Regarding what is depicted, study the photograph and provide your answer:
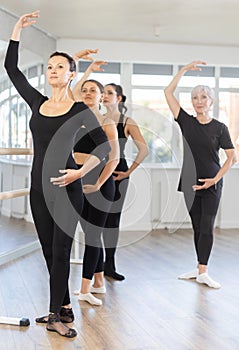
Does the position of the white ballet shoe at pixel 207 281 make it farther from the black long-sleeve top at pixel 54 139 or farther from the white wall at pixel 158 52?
the white wall at pixel 158 52

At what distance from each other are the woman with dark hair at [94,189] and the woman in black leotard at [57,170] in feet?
1.37

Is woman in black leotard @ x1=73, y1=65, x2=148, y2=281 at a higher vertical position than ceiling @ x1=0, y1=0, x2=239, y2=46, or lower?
lower

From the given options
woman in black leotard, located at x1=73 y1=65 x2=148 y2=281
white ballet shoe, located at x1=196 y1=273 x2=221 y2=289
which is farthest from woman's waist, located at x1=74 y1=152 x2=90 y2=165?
white ballet shoe, located at x1=196 y1=273 x2=221 y2=289

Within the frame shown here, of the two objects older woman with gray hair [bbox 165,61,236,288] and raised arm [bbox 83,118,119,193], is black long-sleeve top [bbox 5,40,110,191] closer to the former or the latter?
raised arm [bbox 83,118,119,193]

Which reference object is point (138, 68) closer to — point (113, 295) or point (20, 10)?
point (20, 10)

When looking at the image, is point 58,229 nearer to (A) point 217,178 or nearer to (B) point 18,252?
(A) point 217,178

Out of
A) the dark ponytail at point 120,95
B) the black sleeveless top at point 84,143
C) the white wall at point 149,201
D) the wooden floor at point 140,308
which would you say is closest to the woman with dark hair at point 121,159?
the dark ponytail at point 120,95

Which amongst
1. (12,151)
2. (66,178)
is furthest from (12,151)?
(66,178)

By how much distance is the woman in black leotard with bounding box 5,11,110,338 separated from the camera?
8.55 feet

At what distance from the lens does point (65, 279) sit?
2.67m

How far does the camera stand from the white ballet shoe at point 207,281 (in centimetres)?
373

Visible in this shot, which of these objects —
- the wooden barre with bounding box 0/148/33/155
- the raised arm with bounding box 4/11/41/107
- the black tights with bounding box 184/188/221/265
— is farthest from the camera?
the black tights with bounding box 184/188/221/265

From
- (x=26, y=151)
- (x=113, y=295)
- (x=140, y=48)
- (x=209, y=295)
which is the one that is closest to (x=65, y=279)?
(x=113, y=295)

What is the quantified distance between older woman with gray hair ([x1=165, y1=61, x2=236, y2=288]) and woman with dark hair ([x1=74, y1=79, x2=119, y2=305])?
2.69ft
